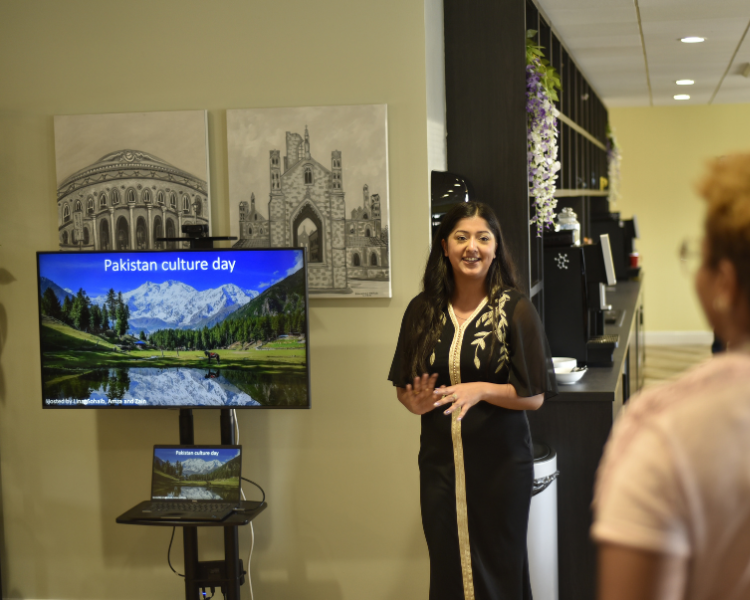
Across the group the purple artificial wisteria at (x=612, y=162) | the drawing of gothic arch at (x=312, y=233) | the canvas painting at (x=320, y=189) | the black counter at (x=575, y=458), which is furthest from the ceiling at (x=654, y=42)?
the black counter at (x=575, y=458)

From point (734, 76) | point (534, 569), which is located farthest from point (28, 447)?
point (734, 76)

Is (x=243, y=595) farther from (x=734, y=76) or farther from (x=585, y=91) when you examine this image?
(x=734, y=76)

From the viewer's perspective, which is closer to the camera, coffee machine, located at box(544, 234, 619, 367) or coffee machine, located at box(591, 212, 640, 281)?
coffee machine, located at box(544, 234, 619, 367)

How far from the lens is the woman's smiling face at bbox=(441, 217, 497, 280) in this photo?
2.43 meters

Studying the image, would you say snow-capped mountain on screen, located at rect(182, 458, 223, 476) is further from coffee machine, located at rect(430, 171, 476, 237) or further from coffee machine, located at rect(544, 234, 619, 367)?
coffee machine, located at rect(544, 234, 619, 367)

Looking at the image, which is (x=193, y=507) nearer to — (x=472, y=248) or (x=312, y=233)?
(x=312, y=233)

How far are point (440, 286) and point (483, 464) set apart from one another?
0.57 meters

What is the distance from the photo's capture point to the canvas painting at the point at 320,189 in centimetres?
296

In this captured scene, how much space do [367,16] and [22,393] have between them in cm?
206

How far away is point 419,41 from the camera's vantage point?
9.56 ft

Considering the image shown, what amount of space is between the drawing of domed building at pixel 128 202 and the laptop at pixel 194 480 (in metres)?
0.85

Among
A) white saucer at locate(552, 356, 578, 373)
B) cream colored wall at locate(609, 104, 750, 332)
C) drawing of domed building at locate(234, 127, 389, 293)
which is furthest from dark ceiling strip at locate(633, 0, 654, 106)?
drawing of domed building at locate(234, 127, 389, 293)

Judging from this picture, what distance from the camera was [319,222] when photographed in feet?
9.86

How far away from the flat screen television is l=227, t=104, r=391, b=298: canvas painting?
0.38m
